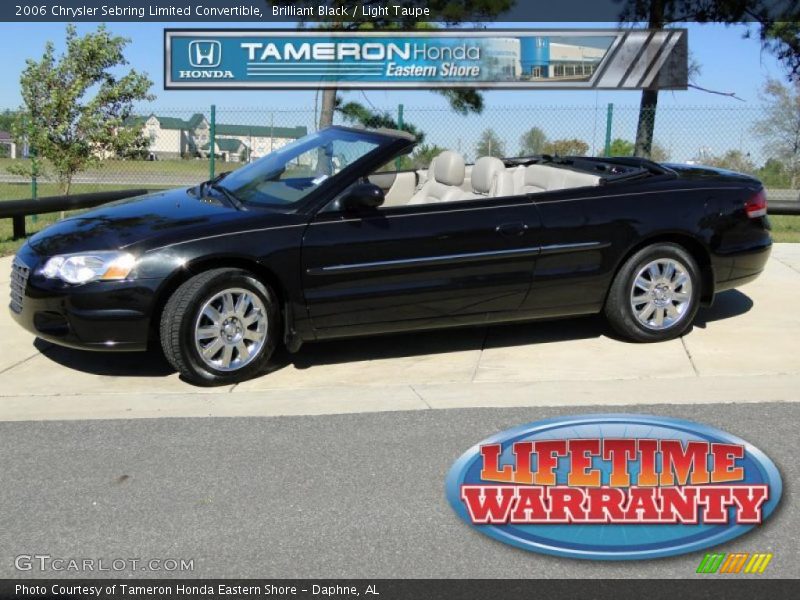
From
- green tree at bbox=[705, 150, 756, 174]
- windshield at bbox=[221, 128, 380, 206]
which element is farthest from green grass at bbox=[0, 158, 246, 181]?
windshield at bbox=[221, 128, 380, 206]

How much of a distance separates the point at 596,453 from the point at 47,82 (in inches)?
587

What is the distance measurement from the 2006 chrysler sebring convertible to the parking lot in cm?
32

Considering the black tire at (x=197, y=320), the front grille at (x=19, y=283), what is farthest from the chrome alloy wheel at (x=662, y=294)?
the front grille at (x=19, y=283)

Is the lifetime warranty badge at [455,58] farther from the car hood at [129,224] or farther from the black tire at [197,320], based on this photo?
the black tire at [197,320]

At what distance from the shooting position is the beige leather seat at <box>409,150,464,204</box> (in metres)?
6.89

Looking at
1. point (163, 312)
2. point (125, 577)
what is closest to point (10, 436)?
point (163, 312)

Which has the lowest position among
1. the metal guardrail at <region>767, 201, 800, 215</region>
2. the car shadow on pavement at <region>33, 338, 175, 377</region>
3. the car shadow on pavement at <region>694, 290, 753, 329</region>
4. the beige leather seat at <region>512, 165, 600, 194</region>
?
A: the car shadow on pavement at <region>33, 338, 175, 377</region>

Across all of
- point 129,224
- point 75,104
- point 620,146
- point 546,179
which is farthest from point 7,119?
point 546,179

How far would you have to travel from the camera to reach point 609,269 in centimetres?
641

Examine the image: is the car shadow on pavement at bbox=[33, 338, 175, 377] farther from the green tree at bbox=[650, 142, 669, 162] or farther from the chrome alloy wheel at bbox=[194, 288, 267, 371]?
the green tree at bbox=[650, 142, 669, 162]

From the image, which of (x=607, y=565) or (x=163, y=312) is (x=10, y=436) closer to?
(x=163, y=312)

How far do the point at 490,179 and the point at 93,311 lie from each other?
286cm

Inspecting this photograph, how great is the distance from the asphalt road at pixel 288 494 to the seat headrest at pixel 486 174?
2.10 metres

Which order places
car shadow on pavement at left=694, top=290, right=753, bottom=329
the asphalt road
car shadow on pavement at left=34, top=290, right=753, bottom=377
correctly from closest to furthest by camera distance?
the asphalt road < car shadow on pavement at left=34, top=290, right=753, bottom=377 < car shadow on pavement at left=694, top=290, right=753, bottom=329
